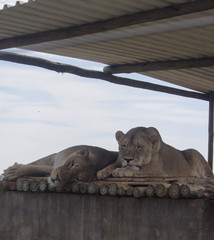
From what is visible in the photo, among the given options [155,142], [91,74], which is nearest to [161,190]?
[155,142]

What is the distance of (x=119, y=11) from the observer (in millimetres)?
7230

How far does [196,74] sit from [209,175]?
234 cm

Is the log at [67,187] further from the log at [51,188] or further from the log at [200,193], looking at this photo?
the log at [200,193]

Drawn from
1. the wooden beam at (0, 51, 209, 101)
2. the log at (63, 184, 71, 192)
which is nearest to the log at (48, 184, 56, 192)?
the log at (63, 184, 71, 192)

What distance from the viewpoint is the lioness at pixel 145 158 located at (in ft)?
24.8

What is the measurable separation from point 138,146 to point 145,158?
0.59ft

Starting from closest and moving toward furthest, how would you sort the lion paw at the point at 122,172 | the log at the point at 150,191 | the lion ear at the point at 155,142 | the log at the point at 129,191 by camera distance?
the log at the point at 150,191, the log at the point at 129,191, the lion paw at the point at 122,172, the lion ear at the point at 155,142

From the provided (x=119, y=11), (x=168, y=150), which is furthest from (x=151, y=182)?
(x=119, y=11)

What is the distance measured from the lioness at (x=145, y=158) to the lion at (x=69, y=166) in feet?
0.82

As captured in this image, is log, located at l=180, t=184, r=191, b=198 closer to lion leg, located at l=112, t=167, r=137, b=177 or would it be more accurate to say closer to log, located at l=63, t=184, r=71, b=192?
lion leg, located at l=112, t=167, r=137, b=177

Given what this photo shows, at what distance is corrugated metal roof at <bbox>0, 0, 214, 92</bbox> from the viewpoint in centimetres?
711

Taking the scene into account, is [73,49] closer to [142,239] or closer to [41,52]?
[41,52]

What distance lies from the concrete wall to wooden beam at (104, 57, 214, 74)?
3246 millimetres


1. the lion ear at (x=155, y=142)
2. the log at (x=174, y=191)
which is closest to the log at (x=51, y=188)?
the lion ear at (x=155, y=142)
